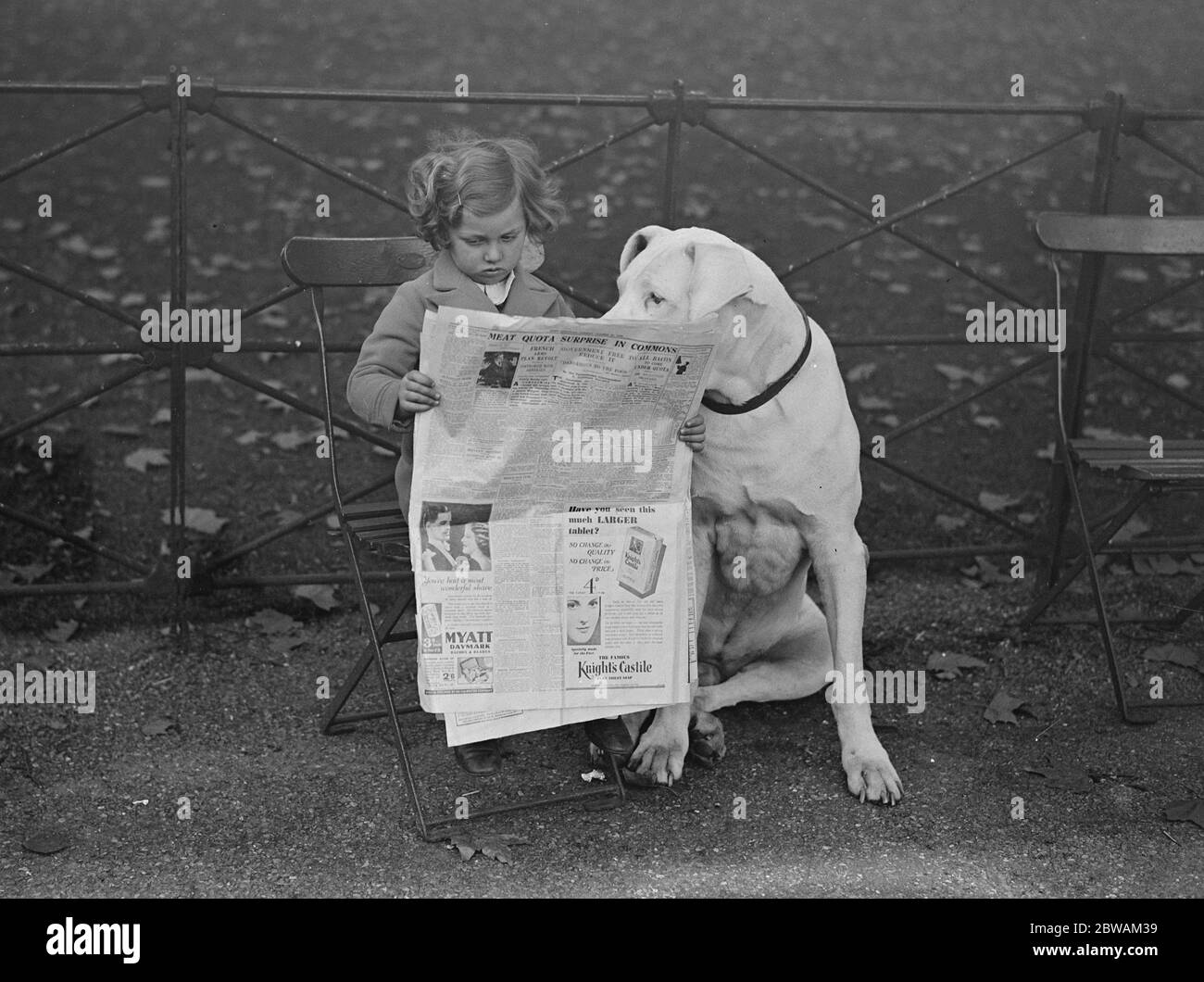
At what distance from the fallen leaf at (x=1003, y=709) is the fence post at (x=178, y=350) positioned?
Result: 2.37 meters

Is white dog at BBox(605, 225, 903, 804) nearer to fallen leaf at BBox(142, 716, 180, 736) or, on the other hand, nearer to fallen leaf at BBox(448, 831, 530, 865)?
fallen leaf at BBox(448, 831, 530, 865)

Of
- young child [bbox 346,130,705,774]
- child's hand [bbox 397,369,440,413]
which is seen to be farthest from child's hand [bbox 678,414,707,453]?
child's hand [bbox 397,369,440,413]

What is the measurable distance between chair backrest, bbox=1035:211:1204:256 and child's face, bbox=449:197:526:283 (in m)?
1.76

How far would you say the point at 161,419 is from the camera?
227 inches

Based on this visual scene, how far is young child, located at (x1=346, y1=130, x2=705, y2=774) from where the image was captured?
316 cm

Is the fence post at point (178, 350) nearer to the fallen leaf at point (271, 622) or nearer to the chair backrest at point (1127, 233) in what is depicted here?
the fallen leaf at point (271, 622)

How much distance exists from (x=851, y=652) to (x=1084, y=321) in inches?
67.5

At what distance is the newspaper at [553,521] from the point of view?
2979 mm

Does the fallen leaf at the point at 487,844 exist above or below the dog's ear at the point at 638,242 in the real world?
below

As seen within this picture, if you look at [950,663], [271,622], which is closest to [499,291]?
[271,622]

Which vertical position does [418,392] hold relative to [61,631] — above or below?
above

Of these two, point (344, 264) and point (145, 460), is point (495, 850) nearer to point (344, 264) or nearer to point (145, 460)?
point (344, 264)

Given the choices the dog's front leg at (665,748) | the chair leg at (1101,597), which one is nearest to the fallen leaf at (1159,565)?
the chair leg at (1101,597)

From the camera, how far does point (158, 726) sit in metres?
3.76
